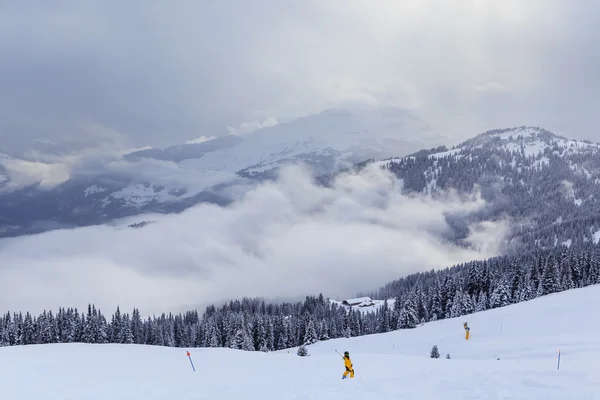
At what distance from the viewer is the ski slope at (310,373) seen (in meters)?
18.0

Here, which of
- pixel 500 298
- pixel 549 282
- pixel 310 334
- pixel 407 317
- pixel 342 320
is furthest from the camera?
pixel 342 320

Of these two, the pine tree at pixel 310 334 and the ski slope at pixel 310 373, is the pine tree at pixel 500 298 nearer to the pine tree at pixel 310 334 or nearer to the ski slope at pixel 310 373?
the pine tree at pixel 310 334

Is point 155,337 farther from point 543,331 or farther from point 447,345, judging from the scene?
point 543,331

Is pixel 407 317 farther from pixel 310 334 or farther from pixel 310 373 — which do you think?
pixel 310 373

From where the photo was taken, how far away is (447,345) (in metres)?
47.2

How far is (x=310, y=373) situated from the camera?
1007 inches

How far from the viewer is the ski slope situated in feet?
59.0

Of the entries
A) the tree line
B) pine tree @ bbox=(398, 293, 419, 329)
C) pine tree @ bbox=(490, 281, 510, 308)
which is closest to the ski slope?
pine tree @ bbox=(398, 293, 419, 329)

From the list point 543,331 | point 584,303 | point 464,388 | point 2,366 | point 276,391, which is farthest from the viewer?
point 584,303

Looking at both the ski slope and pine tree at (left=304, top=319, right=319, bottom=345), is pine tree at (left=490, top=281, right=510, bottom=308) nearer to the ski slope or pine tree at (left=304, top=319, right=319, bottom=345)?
pine tree at (left=304, top=319, right=319, bottom=345)

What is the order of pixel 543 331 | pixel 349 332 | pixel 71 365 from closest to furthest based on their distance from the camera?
pixel 71 365, pixel 543 331, pixel 349 332

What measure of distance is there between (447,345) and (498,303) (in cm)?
5362

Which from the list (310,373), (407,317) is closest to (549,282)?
(407,317)

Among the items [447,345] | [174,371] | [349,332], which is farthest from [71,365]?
[349,332]
